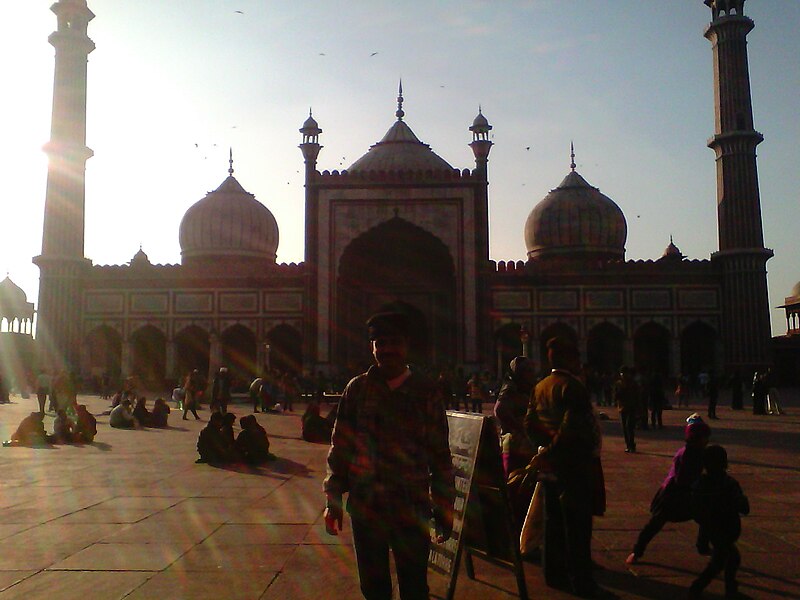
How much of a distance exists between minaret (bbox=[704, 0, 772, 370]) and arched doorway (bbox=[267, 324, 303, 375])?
15423 mm

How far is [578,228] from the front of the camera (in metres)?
33.8

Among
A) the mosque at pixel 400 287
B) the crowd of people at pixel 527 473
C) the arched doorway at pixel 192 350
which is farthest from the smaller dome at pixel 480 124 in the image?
the crowd of people at pixel 527 473

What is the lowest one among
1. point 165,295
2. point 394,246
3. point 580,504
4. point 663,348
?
point 580,504

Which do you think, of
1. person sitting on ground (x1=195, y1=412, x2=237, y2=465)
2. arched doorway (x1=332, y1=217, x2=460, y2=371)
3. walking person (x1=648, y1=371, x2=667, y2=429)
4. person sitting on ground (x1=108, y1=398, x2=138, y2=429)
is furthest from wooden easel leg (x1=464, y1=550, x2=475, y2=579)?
arched doorway (x1=332, y1=217, x2=460, y2=371)

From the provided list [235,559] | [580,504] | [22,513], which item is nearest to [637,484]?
[580,504]

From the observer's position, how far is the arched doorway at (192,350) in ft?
96.2

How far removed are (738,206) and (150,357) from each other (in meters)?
22.4

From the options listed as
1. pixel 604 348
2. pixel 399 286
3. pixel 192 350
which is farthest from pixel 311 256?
pixel 604 348

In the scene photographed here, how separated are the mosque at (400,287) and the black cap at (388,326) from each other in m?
23.9

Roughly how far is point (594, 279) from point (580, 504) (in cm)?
2574

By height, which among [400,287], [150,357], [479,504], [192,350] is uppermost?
[400,287]

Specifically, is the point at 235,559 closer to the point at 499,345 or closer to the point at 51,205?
the point at 499,345

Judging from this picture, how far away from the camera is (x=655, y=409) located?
43.8ft

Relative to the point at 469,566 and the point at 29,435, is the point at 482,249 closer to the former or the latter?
the point at 29,435
